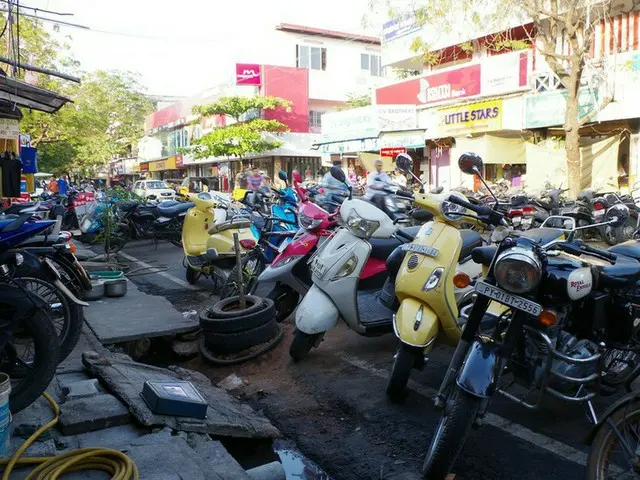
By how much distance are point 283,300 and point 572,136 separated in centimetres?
1060

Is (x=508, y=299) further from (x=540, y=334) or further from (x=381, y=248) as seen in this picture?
(x=381, y=248)

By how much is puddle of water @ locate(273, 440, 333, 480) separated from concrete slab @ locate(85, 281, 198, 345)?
202cm

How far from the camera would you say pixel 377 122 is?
22.1 meters

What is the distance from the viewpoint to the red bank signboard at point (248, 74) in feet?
107

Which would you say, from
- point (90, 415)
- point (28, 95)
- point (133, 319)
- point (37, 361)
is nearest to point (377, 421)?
point (90, 415)

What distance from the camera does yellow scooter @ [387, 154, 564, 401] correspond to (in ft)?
11.9

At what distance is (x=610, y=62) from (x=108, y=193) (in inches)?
510

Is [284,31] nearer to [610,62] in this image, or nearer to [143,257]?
[610,62]

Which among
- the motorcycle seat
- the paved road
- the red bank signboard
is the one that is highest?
the red bank signboard

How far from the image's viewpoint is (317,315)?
177 inches

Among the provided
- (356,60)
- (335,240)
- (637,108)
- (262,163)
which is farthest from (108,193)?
(356,60)

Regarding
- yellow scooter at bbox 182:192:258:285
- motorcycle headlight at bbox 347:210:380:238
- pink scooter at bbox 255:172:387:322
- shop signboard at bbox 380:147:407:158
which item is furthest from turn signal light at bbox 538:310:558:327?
shop signboard at bbox 380:147:407:158

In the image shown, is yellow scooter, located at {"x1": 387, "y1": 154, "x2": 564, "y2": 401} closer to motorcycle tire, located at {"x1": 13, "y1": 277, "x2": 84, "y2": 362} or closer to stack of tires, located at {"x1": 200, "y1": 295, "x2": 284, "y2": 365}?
stack of tires, located at {"x1": 200, "y1": 295, "x2": 284, "y2": 365}

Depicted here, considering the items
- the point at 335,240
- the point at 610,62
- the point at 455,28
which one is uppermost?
the point at 455,28
